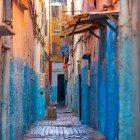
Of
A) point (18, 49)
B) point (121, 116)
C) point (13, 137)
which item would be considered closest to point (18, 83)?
point (18, 49)

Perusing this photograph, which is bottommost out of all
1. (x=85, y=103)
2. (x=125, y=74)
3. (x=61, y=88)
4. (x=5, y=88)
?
(x=85, y=103)

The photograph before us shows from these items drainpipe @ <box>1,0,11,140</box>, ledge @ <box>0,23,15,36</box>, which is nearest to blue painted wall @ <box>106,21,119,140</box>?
drainpipe @ <box>1,0,11,140</box>

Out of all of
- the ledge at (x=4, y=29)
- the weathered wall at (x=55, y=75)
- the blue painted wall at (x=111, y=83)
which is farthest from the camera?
the weathered wall at (x=55, y=75)

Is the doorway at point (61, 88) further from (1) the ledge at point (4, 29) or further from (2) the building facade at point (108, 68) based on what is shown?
(1) the ledge at point (4, 29)

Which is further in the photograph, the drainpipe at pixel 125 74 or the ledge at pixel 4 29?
the ledge at pixel 4 29

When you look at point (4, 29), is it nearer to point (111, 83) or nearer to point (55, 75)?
point (111, 83)

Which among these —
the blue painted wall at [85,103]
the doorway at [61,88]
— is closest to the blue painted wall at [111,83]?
the blue painted wall at [85,103]

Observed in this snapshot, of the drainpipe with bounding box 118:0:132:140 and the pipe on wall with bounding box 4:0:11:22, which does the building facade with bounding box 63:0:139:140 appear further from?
the pipe on wall with bounding box 4:0:11:22

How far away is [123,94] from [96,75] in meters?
12.7

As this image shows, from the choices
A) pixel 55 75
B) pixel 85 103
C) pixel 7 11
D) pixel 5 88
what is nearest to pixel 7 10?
pixel 7 11

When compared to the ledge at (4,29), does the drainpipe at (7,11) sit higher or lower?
higher

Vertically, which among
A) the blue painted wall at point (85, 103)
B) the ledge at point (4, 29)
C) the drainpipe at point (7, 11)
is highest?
the drainpipe at point (7, 11)

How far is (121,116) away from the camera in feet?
20.1

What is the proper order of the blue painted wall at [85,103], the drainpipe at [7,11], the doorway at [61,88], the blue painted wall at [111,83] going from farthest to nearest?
the doorway at [61,88]
the blue painted wall at [85,103]
the blue painted wall at [111,83]
the drainpipe at [7,11]
